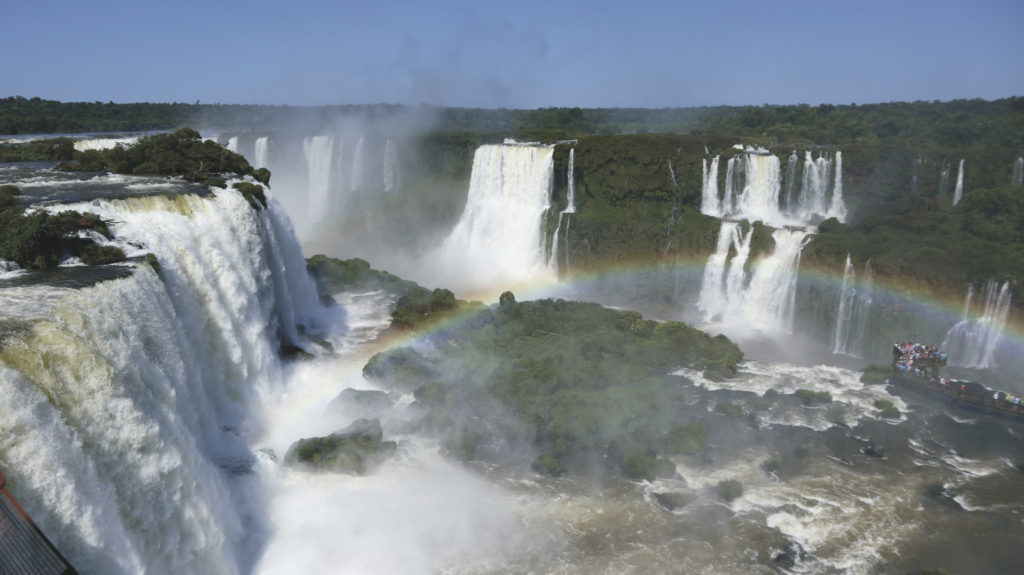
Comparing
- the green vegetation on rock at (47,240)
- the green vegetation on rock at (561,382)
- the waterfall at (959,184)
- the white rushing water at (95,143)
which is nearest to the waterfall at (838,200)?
the waterfall at (959,184)

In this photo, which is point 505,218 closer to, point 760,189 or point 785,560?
point 760,189

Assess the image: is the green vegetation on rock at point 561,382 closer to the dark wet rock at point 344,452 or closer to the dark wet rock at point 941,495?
the dark wet rock at point 344,452

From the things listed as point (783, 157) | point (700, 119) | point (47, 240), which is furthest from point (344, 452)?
point (700, 119)

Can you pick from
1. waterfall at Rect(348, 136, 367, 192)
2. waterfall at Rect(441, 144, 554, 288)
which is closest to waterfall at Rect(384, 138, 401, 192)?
waterfall at Rect(348, 136, 367, 192)

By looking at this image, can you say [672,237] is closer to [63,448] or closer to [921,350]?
[921,350]

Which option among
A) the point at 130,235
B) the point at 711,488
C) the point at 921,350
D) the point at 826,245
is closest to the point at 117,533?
the point at 130,235

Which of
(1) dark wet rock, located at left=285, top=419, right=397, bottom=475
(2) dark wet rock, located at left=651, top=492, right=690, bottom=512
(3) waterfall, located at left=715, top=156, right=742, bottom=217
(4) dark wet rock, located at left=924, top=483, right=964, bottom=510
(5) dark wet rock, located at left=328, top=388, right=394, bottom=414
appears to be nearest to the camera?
(2) dark wet rock, located at left=651, top=492, right=690, bottom=512

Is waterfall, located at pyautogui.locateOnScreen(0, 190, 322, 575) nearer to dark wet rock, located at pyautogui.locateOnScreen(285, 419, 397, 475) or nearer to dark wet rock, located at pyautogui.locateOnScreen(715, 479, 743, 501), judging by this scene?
dark wet rock, located at pyautogui.locateOnScreen(285, 419, 397, 475)
